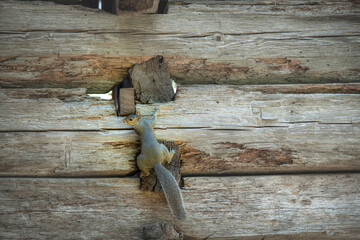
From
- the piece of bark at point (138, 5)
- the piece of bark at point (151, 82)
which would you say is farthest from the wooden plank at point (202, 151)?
the piece of bark at point (138, 5)

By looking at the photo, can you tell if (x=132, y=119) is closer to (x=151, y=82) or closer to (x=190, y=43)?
(x=151, y=82)

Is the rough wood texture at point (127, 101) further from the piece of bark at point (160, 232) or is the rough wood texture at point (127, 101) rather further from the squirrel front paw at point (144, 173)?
the piece of bark at point (160, 232)

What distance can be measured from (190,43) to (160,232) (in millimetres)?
1248

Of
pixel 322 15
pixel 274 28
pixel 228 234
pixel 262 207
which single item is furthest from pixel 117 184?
pixel 322 15

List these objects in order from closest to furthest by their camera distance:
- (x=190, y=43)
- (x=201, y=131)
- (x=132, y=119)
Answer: (x=132, y=119), (x=201, y=131), (x=190, y=43)

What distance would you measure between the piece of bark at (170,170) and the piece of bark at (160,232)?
0.70 feet

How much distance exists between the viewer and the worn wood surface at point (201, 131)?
2.32 metres

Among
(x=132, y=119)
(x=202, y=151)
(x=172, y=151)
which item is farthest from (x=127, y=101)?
(x=202, y=151)

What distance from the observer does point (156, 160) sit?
2227mm

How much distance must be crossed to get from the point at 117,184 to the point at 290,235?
3.71 feet

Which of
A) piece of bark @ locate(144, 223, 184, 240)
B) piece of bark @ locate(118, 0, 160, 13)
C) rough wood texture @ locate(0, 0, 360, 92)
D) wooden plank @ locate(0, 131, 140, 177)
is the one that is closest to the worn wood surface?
wooden plank @ locate(0, 131, 140, 177)

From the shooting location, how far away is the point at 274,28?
262 cm

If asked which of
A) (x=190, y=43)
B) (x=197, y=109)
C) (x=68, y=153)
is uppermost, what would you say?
(x=190, y=43)

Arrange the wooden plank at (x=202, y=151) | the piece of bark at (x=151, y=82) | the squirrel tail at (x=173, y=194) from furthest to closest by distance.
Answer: the piece of bark at (x=151, y=82)
the wooden plank at (x=202, y=151)
the squirrel tail at (x=173, y=194)
